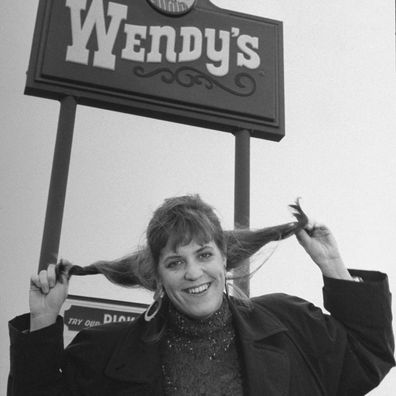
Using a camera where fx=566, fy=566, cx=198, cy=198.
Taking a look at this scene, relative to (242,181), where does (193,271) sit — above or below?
below

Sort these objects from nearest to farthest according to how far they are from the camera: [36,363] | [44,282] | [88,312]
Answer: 1. [36,363]
2. [44,282]
3. [88,312]

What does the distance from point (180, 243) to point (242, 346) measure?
27cm

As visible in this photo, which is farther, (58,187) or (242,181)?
(242,181)

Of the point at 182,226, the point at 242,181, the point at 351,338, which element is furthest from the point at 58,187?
the point at 351,338

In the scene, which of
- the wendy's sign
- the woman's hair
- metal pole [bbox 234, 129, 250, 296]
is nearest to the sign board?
metal pole [bbox 234, 129, 250, 296]

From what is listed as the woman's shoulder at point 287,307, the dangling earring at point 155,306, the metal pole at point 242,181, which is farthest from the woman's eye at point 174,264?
the metal pole at point 242,181

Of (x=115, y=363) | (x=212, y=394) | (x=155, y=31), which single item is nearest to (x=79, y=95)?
(x=155, y=31)

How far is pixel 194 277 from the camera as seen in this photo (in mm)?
1254

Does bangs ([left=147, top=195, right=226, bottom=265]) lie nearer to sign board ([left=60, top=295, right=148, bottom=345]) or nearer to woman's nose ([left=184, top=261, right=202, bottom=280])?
woman's nose ([left=184, top=261, right=202, bottom=280])

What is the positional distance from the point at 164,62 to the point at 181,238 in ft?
5.55

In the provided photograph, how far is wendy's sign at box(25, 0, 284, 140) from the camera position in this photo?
2664 mm

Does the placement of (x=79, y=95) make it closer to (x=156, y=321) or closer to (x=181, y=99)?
(x=181, y=99)

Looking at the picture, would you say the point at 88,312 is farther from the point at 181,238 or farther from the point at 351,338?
the point at 351,338

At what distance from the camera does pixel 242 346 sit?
1275 mm
